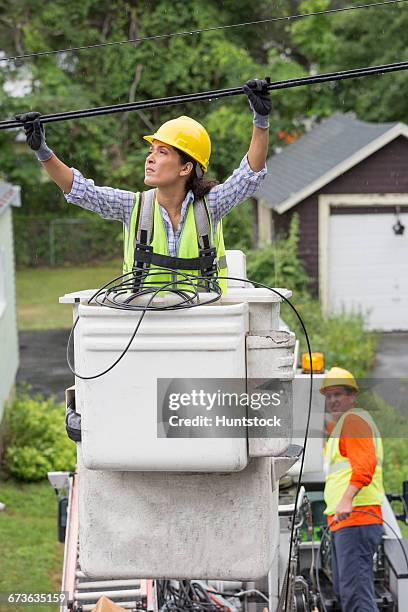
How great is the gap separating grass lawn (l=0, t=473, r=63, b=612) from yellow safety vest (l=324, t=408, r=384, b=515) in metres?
2.85

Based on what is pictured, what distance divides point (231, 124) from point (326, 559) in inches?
681

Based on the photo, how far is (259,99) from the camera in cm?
357

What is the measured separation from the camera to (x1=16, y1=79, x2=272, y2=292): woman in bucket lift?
149 inches

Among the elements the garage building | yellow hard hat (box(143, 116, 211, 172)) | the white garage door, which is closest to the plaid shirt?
yellow hard hat (box(143, 116, 211, 172))

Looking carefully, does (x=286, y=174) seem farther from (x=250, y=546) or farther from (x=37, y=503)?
(x=250, y=546)

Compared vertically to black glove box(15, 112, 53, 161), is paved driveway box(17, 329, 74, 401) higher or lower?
lower

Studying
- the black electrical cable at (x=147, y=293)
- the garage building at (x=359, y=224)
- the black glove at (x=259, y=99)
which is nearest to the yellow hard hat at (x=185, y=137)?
the black glove at (x=259, y=99)

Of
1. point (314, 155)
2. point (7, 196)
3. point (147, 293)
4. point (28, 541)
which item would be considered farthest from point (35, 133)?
point (314, 155)

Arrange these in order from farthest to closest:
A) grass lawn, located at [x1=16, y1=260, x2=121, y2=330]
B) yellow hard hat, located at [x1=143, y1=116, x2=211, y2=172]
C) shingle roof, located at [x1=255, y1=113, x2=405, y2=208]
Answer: grass lawn, located at [x1=16, y1=260, x2=121, y2=330]
shingle roof, located at [x1=255, y1=113, x2=405, y2=208]
yellow hard hat, located at [x1=143, y1=116, x2=211, y2=172]

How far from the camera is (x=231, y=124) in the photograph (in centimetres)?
2305

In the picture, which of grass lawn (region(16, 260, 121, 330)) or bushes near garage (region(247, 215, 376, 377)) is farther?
grass lawn (region(16, 260, 121, 330))

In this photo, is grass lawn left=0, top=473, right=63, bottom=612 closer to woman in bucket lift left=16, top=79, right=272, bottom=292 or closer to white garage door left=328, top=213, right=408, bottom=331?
woman in bucket lift left=16, top=79, right=272, bottom=292

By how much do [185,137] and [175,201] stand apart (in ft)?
0.80

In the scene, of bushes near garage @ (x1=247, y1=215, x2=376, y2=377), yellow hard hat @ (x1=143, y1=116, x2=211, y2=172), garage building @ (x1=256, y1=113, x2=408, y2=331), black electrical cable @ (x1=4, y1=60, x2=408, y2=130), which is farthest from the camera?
garage building @ (x1=256, y1=113, x2=408, y2=331)
